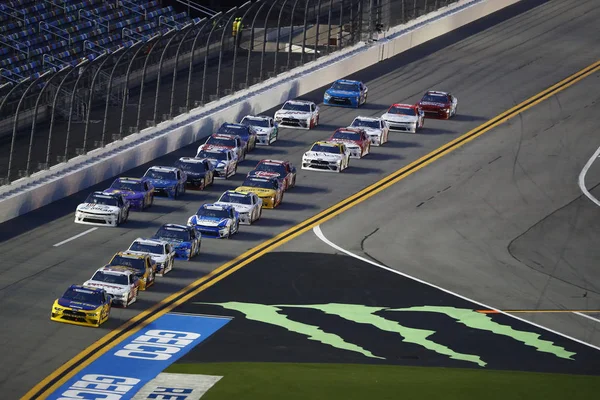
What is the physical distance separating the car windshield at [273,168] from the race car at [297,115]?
9592 mm

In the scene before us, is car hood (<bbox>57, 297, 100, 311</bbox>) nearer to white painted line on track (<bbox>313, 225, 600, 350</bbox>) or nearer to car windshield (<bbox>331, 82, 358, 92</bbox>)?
white painted line on track (<bbox>313, 225, 600, 350</bbox>)

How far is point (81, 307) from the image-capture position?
4156 centimetres

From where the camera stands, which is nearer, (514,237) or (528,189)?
(514,237)

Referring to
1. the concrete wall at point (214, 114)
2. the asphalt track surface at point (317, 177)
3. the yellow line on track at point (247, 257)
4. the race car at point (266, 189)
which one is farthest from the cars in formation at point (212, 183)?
the concrete wall at point (214, 114)

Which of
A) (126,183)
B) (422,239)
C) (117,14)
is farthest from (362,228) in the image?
(117,14)

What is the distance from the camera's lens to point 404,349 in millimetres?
41719

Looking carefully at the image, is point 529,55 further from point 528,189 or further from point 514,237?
point 514,237

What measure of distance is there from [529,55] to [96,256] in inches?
1549

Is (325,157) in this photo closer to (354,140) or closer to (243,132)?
(354,140)

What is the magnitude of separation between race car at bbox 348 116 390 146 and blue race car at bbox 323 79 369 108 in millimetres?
5771

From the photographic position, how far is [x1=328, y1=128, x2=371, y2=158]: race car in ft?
205

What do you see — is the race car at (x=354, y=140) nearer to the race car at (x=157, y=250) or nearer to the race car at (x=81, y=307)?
the race car at (x=157, y=250)

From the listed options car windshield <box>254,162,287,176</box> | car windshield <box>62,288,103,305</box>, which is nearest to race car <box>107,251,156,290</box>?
car windshield <box>62,288,103,305</box>

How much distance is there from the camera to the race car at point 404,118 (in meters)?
66.8
